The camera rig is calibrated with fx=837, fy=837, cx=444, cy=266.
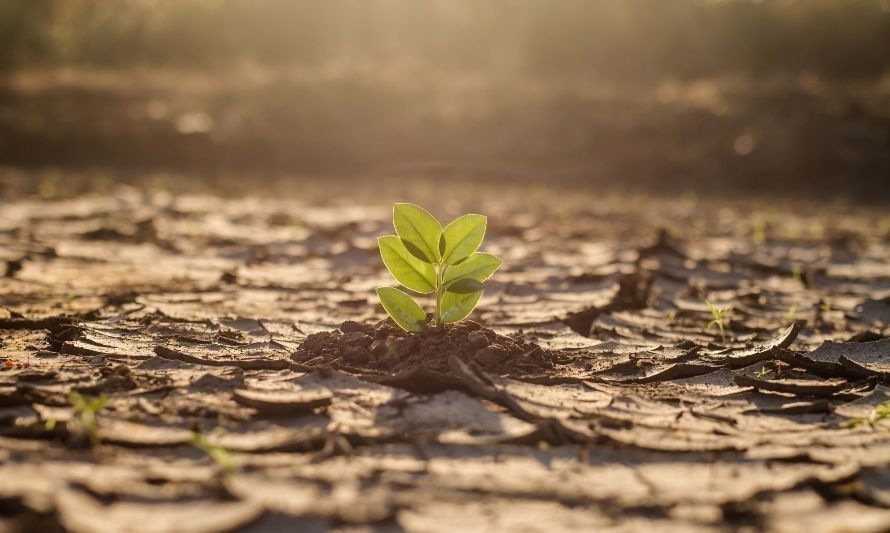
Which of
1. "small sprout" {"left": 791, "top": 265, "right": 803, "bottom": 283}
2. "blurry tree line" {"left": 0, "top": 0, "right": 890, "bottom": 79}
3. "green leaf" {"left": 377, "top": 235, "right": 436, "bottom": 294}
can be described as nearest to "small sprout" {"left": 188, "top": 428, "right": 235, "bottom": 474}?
"green leaf" {"left": 377, "top": 235, "right": 436, "bottom": 294}

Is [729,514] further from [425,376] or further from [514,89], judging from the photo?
[514,89]

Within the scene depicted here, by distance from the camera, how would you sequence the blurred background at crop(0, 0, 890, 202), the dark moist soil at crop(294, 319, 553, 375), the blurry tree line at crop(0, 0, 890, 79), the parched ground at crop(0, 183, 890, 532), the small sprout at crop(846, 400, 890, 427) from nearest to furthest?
the parched ground at crop(0, 183, 890, 532) < the small sprout at crop(846, 400, 890, 427) < the dark moist soil at crop(294, 319, 553, 375) < the blurred background at crop(0, 0, 890, 202) < the blurry tree line at crop(0, 0, 890, 79)

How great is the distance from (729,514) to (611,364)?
78 cm

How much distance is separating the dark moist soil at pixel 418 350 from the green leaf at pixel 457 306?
3 cm

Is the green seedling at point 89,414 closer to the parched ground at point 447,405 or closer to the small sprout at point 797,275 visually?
the parched ground at point 447,405

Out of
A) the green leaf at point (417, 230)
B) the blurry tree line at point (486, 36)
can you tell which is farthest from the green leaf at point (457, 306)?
the blurry tree line at point (486, 36)

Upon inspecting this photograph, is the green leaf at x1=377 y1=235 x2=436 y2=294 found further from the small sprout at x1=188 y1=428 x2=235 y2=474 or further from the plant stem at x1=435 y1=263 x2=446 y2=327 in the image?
the small sprout at x1=188 y1=428 x2=235 y2=474

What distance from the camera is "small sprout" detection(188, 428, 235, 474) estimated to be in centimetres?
130

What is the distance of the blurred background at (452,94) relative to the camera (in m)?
8.77

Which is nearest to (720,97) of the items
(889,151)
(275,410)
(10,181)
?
(889,151)

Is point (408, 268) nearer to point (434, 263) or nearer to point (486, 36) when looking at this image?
point (434, 263)

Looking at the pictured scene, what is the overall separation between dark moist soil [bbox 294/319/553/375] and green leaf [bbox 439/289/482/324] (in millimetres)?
25

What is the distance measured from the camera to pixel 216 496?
1.21 metres

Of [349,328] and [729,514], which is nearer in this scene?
[729,514]
